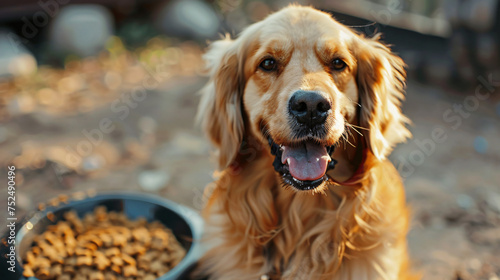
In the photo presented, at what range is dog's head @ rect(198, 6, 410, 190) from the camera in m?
2.02

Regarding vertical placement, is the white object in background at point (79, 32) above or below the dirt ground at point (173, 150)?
above

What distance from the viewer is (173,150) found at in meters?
4.49

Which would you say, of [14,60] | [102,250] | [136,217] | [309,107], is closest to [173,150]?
[136,217]

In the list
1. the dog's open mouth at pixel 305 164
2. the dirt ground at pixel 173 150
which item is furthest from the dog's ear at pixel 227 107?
the dirt ground at pixel 173 150

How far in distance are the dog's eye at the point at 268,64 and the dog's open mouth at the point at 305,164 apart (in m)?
0.42

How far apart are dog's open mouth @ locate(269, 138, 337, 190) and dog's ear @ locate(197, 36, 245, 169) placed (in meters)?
0.33

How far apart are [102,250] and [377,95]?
1.89 meters

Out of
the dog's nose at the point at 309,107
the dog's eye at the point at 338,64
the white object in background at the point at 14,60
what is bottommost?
the dog's nose at the point at 309,107

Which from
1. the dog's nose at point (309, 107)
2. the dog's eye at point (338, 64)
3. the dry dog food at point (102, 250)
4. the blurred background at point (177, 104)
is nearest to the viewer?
the dog's nose at point (309, 107)

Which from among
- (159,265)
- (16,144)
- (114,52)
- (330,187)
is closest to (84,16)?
(114,52)

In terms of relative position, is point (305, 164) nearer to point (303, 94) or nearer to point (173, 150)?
point (303, 94)

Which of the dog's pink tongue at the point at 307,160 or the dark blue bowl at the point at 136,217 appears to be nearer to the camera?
the dog's pink tongue at the point at 307,160

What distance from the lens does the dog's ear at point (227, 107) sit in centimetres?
238

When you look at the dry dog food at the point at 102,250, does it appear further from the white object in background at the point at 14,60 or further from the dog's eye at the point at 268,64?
the white object in background at the point at 14,60
